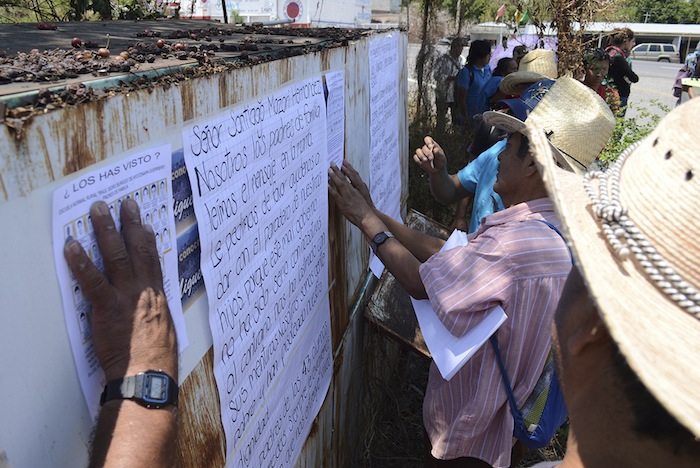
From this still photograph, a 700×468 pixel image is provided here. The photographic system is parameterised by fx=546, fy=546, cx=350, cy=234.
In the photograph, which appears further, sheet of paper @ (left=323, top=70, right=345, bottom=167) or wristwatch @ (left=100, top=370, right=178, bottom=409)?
sheet of paper @ (left=323, top=70, right=345, bottom=167)

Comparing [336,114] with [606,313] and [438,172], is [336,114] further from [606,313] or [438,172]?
[606,313]

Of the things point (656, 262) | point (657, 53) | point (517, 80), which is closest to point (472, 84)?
point (517, 80)

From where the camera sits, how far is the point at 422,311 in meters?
2.11

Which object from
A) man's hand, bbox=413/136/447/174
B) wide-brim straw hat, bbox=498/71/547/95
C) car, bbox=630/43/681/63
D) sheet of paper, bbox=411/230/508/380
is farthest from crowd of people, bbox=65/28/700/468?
car, bbox=630/43/681/63

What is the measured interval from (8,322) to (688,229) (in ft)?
3.41

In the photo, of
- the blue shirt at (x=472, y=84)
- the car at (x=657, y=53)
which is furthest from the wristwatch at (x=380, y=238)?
the car at (x=657, y=53)

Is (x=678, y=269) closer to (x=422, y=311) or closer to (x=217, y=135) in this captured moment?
(x=217, y=135)

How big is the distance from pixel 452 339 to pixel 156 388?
125 cm

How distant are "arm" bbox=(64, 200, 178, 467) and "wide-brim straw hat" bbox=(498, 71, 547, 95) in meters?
4.59

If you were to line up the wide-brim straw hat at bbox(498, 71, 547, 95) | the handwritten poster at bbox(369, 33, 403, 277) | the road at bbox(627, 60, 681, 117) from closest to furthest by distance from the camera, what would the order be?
the handwritten poster at bbox(369, 33, 403, 277), the wide-brim straw hat at bbox(498, 71, 547, 95), the road at bbox(627, 60, 681, 117)

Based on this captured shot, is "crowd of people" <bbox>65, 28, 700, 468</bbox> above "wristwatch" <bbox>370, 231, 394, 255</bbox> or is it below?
above

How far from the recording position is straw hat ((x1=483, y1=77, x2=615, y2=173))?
241 centimetres

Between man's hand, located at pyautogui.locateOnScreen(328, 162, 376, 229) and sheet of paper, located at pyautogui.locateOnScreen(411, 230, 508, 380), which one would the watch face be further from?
man's hand, located at pyautogui.locateOnScreen(328, 162, 376, 229)

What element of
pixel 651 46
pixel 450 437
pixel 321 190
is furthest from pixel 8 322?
pixel 651 46
